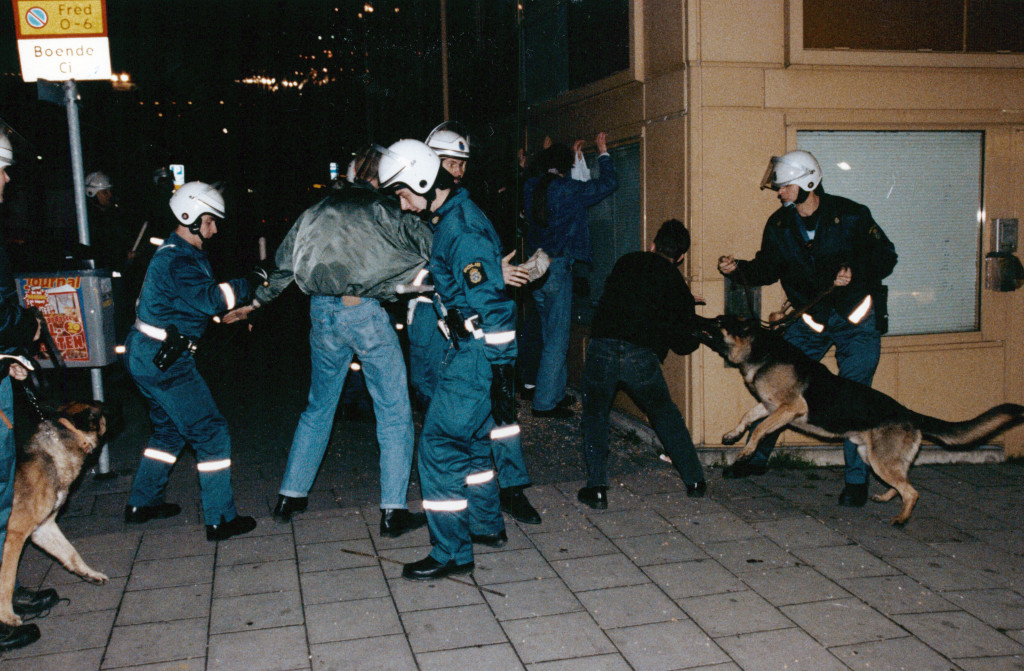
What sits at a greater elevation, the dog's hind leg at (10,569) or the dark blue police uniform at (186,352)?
the dark blue police uniform at (186,352)

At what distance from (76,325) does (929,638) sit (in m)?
5.48

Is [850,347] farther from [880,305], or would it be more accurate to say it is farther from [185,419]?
[185,419]

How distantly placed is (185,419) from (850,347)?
4.39m

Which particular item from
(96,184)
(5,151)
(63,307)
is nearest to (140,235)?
(96,184)

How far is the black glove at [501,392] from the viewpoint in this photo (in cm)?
452

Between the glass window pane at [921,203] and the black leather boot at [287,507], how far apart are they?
14.9 ft

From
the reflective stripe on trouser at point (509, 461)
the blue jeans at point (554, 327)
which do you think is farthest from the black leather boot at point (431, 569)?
the blue jeans at point (554, 327)

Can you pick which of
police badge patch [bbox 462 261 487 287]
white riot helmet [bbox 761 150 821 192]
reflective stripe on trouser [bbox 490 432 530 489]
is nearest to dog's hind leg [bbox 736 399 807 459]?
white riot helmet [bbox 761 150 821 192]

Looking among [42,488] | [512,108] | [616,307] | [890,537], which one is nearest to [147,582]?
[42,488]

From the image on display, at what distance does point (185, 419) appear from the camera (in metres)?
4.94

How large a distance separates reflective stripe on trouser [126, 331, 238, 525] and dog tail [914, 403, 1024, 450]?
431 centimetres

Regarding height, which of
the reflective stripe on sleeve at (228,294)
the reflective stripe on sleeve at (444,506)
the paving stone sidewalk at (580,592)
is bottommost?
the paving stone sidewalk at (580,592)

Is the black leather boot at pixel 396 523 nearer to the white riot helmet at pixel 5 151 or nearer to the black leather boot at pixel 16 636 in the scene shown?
the black leather boot at pixel 16 636

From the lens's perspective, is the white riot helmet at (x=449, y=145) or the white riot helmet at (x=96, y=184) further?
the white riot helmet at (x=96, y=184)
